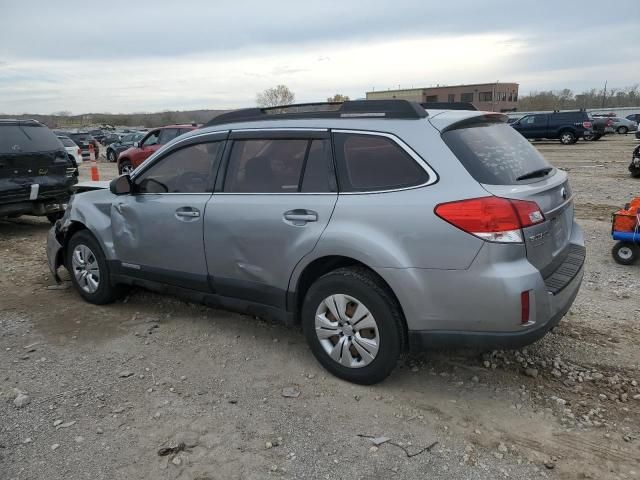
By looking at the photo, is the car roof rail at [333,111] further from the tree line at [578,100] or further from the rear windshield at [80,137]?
the tree line at [578,100]

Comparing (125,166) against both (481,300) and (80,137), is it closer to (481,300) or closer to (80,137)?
(481,300)

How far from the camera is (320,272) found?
11.9 ft

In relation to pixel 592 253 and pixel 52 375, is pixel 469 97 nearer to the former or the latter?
pixel 592 253

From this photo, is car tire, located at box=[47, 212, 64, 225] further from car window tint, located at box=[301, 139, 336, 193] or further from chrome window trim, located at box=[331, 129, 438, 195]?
chrome window trim, located at box=[331, 129, 438, 195]

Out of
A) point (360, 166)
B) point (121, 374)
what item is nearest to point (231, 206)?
point (360, 166)

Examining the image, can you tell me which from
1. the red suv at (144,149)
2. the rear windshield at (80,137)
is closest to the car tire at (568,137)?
the red suv at (144,149)

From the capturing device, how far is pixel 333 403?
3322 millimetres

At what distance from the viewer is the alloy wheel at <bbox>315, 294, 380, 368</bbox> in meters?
3.31

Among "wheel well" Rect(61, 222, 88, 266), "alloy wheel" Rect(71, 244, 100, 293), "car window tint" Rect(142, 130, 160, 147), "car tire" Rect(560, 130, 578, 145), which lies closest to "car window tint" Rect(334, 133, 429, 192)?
"alloy wheel" Rect(71, 244, 100, 293)

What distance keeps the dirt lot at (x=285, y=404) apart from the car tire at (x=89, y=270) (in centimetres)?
23

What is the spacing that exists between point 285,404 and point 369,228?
1239 millimetres

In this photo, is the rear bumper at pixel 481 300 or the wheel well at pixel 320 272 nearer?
the rear bumper at pixel 481 300

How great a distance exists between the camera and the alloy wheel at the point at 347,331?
10.9 ft

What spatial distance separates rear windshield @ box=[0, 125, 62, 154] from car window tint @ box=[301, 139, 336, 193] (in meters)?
6.35
